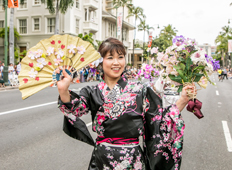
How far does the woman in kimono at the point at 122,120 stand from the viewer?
6.71 feet

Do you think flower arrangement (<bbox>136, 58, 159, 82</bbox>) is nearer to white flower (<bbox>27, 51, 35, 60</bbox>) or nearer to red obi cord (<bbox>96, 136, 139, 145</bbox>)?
red obi cord (<bbox>96, 136, 139, 145</bbox>)

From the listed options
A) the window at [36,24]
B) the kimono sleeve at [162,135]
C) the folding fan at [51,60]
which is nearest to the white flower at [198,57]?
the kimono sleeve at [162,135]

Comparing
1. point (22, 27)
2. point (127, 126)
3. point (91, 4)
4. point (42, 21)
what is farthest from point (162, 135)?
point (91, 4)

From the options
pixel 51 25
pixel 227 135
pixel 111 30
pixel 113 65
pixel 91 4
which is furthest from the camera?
pixel 111 30

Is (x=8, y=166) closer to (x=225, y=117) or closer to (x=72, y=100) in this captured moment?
(x=72, y=100)

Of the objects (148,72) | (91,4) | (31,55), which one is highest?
(91,4)

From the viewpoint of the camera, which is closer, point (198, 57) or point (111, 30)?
point (198, 57)

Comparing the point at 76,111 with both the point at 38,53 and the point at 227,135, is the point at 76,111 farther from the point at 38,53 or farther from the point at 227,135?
the point at 227,135

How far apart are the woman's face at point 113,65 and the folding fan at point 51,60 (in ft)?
0.44

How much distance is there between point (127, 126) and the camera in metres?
2.04

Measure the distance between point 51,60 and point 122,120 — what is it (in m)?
0.77

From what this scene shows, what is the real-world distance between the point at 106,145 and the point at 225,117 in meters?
7.94

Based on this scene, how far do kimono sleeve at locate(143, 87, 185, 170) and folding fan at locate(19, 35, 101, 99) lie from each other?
0.63 meters

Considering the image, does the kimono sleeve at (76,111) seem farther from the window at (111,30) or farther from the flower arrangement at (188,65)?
the window at (111,30)
